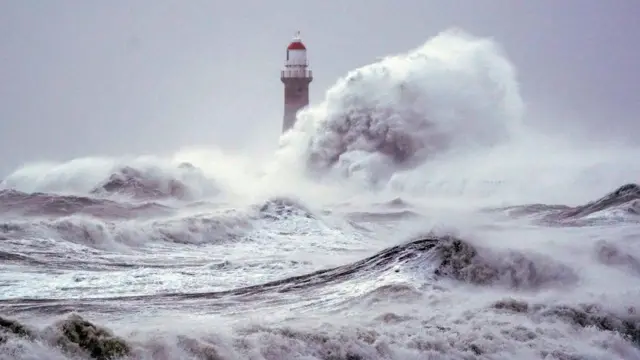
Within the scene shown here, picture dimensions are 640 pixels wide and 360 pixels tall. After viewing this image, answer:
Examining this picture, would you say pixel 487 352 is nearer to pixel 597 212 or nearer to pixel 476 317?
pixel 476 317

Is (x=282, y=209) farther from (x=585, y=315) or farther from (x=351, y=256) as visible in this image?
(x=585, y=315)

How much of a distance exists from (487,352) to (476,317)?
109 cm

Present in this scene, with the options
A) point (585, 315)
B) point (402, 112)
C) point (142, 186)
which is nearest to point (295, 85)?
point (402, 112)

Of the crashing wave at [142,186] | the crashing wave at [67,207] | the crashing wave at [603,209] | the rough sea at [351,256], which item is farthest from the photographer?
the crashing wave at [142,186]

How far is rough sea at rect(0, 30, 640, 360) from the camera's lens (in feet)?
32.4

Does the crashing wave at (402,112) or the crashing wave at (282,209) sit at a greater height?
the crashing wave at (402,112)

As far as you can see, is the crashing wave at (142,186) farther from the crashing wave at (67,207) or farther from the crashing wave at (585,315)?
the crashing wave at (585,315)

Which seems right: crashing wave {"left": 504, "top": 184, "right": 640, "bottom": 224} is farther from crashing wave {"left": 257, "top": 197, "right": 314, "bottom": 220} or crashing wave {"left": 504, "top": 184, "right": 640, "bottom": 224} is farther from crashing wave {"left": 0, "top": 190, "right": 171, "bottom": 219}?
crashing wave {"left": 0, "top": 190, "right": 171, "bottom": 219}

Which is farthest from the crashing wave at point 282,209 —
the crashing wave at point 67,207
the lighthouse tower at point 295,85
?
the lighthouse tower at point 295,85

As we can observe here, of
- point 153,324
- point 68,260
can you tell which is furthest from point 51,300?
point 68,260

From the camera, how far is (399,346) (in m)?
9.75

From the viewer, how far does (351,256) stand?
54.0ft

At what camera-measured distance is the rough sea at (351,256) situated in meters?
9.89

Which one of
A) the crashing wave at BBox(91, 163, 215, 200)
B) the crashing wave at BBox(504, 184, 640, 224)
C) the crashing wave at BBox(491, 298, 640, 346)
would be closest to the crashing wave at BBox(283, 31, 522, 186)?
the crashing wave at BBox(91, 163, 215, 200)
